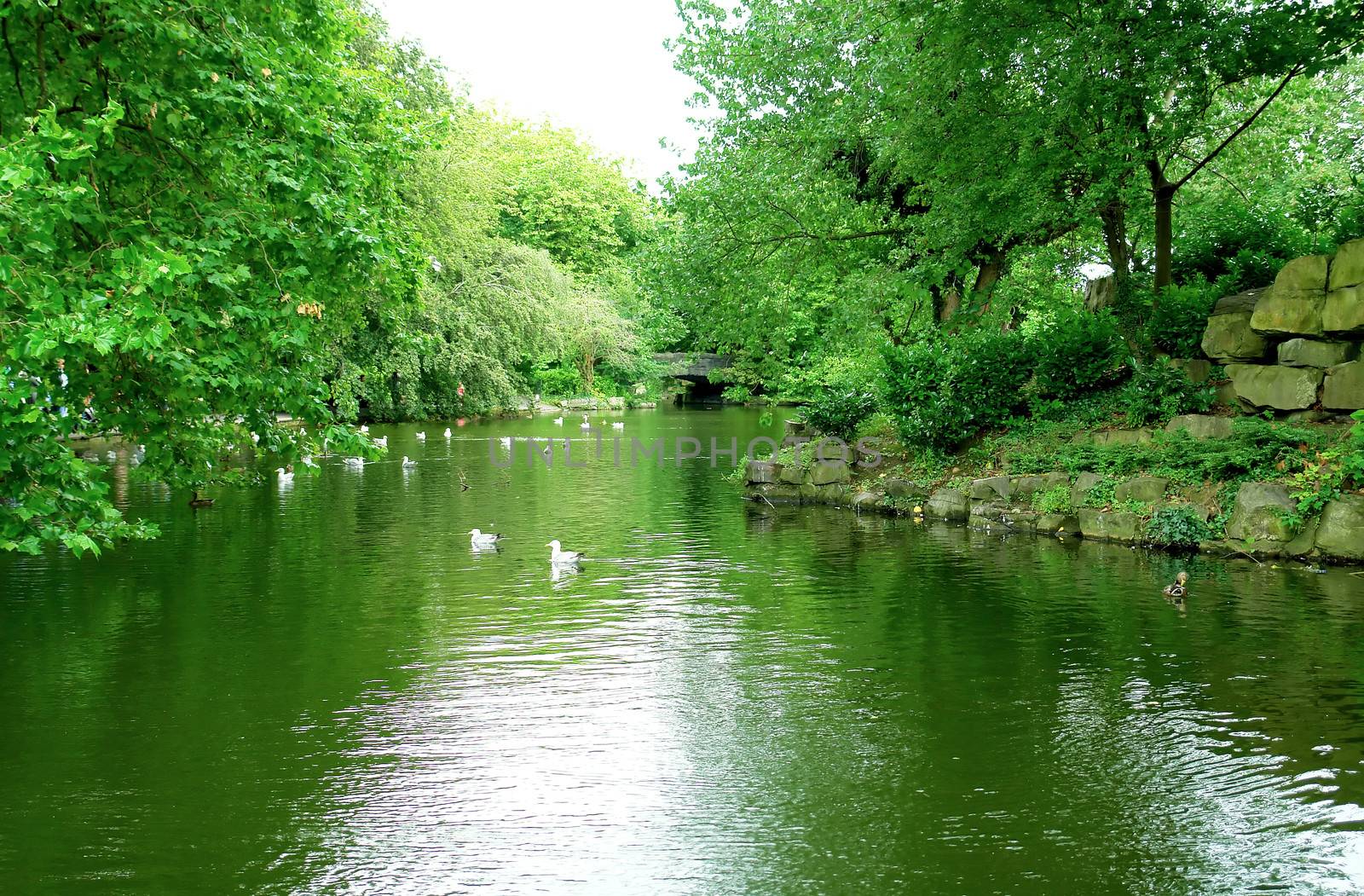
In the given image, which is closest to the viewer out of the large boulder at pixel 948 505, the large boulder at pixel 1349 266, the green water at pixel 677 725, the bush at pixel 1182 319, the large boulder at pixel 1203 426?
the green water at pixel 677 725

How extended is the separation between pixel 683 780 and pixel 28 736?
4811 mm

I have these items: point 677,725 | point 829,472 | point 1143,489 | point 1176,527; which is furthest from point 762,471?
point 677,725

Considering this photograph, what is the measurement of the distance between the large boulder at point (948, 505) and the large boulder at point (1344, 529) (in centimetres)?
563

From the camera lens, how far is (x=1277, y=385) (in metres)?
15.2

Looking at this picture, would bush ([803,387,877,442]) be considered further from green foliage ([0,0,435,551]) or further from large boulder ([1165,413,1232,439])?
green foliage ([0,0,435,551])

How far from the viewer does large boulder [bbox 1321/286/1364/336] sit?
1412cm

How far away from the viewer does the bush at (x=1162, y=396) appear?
53.9 feet

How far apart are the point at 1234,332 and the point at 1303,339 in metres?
1.09

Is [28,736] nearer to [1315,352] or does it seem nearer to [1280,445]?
[1280,445]

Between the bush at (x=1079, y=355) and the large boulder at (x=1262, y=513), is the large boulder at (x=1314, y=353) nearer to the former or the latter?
the large boulder at (x=1262, y=513)

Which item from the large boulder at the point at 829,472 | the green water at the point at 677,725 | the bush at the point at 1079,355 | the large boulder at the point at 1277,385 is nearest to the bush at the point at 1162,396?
the large boulder at the point at 1277,385

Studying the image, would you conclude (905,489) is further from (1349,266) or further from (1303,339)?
(1349,266)

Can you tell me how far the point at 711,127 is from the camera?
80.4 ft

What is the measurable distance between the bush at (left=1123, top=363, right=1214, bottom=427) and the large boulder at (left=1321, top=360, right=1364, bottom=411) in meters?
1.81
